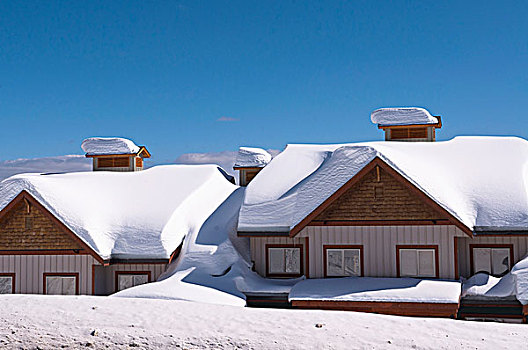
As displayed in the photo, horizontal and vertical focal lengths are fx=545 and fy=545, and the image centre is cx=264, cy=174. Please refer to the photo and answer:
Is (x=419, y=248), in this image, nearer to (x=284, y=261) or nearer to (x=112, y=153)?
(x=284, y=261)

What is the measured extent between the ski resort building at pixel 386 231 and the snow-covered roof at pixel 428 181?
51mm

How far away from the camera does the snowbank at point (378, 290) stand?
16.8 meters

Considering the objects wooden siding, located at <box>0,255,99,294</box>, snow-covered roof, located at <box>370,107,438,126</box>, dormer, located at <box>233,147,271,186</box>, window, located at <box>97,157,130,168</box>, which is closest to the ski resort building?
snow-covered roof, located at <box>370,107,438,126</box>

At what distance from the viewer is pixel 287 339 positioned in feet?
34.2

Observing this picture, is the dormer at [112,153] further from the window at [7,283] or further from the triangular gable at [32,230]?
the window at [7,283]

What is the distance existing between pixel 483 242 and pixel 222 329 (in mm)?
11928

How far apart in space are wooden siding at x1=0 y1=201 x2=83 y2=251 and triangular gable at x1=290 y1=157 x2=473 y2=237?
29.0 feet

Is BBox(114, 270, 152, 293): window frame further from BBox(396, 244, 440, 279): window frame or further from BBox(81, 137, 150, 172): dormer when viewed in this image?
BBox(81, 137, 150, 172): dormer

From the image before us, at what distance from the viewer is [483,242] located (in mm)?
19203

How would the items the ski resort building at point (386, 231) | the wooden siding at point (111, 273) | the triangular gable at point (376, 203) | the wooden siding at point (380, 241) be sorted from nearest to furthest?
the ski resort building at point (386, 231), the triangular gable at point (376, 203), the wooden siding at point (380, 241), the wooden siding at point (111, 273)

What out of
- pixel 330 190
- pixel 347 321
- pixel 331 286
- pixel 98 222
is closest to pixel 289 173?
pixel 330 190

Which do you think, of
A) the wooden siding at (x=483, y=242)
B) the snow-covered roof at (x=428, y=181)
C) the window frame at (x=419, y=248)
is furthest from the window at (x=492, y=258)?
the window frame at (x=419, y=248)

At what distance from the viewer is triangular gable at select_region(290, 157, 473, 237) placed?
18281mm

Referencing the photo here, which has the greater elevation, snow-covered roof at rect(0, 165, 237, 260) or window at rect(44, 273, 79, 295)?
snow-covered roof at rect(0, 165, 237, 260)
